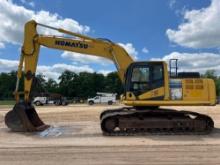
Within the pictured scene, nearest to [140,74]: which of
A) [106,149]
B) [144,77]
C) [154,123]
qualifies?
[144,77]

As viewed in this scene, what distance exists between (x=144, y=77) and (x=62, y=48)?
4.07 metres

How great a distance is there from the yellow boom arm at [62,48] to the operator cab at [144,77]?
1178 mm

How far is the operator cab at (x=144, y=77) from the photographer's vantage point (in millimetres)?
15398

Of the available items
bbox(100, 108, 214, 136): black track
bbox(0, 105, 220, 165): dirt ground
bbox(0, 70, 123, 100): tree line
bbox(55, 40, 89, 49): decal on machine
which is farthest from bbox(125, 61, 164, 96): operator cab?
bbox(0, 70, 123, 100): tree line

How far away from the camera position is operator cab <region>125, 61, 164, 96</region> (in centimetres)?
A: 1540

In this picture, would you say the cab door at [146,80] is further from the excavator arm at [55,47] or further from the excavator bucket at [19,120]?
the excavator bucket at [19,120]

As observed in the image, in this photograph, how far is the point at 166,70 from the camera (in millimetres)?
15453

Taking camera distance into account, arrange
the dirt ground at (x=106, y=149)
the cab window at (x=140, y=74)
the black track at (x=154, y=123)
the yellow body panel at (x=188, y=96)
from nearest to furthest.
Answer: the dirt ground at (x=106, y=149), the black track at (x=154, y=123), the yellow body panel at (x=188, y=96), the cab window at (x=140, y=74)

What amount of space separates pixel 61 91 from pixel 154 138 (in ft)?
338

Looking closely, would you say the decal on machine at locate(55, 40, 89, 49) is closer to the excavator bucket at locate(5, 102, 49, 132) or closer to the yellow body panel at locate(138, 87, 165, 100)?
the excavator bucket at locate(5, 102, 49, 132)

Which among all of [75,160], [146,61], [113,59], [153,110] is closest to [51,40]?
[113,59]

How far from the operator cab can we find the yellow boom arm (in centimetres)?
118

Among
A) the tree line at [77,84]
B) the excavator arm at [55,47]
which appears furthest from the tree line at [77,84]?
the excavator arm at [55,47]

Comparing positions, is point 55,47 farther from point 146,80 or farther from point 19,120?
point 146,80
